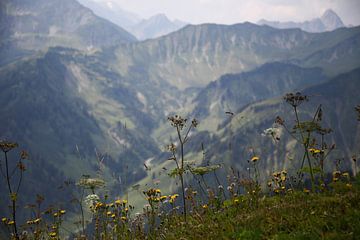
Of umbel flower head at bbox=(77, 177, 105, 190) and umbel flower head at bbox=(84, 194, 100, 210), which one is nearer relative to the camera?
umbel flower head at bbox=(84, 194, 100, 210)

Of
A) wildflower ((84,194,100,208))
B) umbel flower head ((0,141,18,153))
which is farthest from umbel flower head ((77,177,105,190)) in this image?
umbel flower head ((0,141,18,153))

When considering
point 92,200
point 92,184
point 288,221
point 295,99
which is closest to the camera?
point 288,221

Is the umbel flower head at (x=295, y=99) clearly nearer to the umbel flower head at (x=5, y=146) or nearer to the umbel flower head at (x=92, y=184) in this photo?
the umbel flower head at (x=92, y=184)

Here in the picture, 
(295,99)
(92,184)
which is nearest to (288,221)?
(295,99)

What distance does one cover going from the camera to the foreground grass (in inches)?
245

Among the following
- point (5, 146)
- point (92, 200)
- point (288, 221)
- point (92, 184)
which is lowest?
point (288, 221)

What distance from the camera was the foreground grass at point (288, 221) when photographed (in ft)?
20.4

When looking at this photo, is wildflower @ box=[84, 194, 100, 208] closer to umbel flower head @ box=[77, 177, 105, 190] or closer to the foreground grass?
umbel flower head @ box=[77, 177, 105, 190]

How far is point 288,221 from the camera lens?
6957mm

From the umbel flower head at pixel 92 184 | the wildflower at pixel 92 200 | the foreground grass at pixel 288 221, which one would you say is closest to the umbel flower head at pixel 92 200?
the wildflower at pixel 92 200

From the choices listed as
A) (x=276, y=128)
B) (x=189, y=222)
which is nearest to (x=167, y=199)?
(x=189, y=222)

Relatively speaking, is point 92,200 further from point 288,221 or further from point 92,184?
point 288,221

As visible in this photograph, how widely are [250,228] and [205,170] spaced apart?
199cm

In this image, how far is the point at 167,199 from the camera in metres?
9.55
